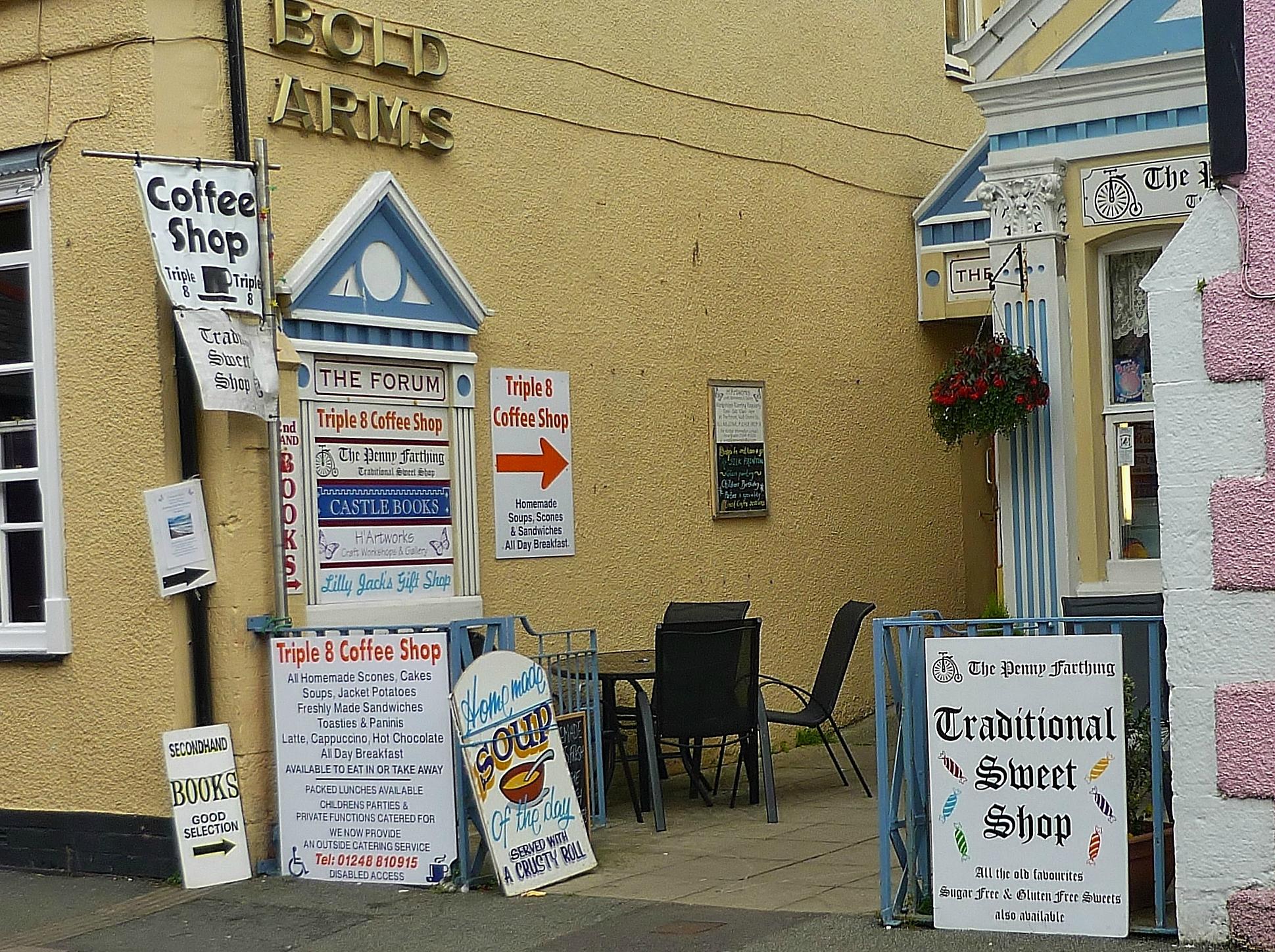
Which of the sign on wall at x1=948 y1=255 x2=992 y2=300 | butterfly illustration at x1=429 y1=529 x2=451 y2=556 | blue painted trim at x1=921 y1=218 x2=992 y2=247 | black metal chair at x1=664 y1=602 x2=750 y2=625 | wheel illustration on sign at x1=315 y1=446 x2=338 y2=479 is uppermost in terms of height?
blue painted trim at x1=921 y1=218 x2=992 y2=247

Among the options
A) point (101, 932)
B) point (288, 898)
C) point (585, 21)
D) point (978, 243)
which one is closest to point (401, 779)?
point (288, 898)

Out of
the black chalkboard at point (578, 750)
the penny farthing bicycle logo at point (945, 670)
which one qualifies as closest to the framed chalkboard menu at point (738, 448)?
A: the black chalkboard at point (578, 750)

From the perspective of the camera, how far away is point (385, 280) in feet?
29.9

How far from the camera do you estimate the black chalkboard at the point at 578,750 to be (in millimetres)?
8203

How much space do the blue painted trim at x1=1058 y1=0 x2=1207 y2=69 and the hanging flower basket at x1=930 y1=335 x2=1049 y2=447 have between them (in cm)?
175

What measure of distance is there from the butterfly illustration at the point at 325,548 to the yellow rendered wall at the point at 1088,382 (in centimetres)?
446

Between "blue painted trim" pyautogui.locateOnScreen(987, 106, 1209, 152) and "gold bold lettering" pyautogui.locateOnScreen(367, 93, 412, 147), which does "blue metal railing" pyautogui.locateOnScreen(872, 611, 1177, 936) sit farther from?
"blue painted trim" pyautogui.locateOnScreen(987, 106, 1209, 152)

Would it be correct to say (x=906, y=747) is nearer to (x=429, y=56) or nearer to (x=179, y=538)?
(x=179, y=538)

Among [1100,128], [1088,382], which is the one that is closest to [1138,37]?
[1100,128]

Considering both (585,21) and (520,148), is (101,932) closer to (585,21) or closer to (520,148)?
(520,148)

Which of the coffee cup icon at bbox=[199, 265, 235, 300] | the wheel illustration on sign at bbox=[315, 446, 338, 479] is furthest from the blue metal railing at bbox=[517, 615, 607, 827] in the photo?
the coffee cup icon at bbox=[199, 265, 235, 300]

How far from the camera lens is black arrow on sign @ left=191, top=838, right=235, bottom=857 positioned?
26.1 ft

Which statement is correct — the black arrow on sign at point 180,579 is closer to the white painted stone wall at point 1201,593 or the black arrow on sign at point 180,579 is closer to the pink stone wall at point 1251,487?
the white painted stone wall at point 1201,593

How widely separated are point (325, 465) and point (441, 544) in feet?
2.95
